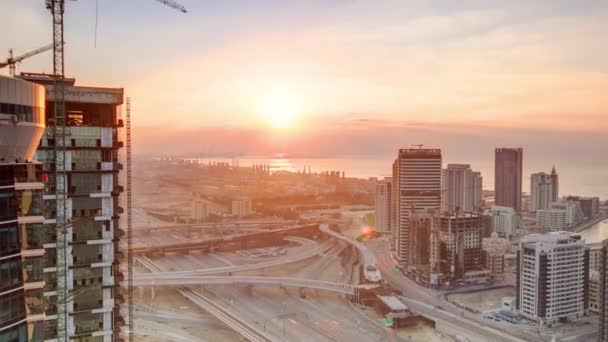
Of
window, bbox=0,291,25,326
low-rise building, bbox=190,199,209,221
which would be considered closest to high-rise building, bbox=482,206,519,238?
low-rise building, bbox=190,199,209,221

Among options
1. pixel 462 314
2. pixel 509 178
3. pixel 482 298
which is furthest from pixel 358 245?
pixel 509 178

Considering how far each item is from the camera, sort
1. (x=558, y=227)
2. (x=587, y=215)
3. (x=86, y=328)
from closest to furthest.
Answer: (x=86, y=328)
(x=558, y=227)
(x=587, y=215)

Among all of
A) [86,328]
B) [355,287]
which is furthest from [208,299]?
[86,328]

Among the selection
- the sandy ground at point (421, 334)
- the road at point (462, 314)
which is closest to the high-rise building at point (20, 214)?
the sandy ground at point (421, 334)

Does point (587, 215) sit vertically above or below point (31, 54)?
below

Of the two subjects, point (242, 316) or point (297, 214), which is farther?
point (297, 214)

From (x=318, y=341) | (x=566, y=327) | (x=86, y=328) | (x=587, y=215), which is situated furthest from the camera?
(x=587, y=215)

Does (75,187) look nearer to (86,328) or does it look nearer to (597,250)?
(86,328)

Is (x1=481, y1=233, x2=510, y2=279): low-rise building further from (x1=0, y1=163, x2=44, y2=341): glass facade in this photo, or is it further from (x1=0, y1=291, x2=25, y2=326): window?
(x1=0, y1=291, x2=25, y2=326): window
